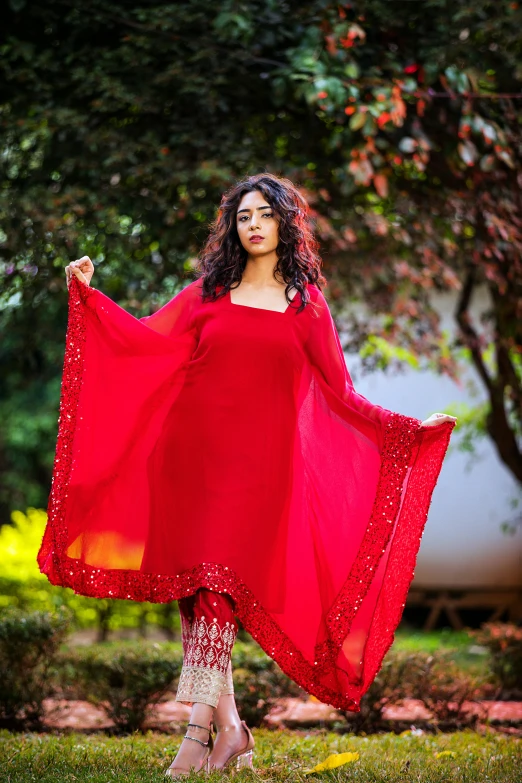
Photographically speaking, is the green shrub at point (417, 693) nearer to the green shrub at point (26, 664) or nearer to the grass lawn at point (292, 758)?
the grass lawn at point (292, 758)

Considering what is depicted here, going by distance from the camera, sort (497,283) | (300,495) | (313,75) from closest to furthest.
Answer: (300,495)
(313,75)
(497,283)

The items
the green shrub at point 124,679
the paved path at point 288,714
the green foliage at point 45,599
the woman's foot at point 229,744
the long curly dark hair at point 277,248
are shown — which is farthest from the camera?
the green foliage at point 45,599

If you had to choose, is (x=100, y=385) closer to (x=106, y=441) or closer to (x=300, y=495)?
(x=106, y=441)

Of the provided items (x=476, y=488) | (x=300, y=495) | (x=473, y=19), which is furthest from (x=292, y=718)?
(x=476, y=488)

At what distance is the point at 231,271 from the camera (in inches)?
155

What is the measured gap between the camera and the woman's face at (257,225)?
3.89 meters

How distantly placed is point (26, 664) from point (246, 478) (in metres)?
2.11

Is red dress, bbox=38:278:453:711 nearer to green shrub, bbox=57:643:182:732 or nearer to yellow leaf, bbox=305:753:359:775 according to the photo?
yellow leaf, bbox=305:753:359:775

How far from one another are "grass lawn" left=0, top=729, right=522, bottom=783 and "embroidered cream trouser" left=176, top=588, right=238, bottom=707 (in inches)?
11.2

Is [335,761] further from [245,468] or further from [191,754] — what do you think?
[245,468]

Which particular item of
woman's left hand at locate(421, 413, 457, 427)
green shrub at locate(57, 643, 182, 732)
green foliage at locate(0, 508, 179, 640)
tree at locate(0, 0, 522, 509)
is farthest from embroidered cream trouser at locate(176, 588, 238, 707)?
green foliage at locate(0, 508, 179, 640)

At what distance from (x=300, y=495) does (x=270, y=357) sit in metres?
0.56

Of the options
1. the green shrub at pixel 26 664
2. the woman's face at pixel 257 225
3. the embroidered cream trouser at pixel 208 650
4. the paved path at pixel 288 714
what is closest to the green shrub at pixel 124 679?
the paved path at pixel 288 714

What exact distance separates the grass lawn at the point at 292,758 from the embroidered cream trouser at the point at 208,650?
0.29 meters
